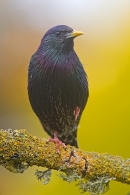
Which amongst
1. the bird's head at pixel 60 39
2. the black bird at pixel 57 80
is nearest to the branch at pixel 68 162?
Answer: the black bird at pixel 57 80

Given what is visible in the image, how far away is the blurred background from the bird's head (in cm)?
21

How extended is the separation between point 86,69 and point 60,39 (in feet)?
0.77

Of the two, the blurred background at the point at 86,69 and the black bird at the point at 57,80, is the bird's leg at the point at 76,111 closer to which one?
the black bird at the point at 57,80

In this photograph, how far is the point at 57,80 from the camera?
35.9 inches

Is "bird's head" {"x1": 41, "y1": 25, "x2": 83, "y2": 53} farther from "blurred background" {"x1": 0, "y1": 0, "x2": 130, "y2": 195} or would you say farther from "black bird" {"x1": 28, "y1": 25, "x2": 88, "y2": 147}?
"blurred background" {"x1": 0, "y1": 0, "x2": 130, "y2": 195}

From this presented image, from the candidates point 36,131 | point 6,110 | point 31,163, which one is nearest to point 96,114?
point 36,131

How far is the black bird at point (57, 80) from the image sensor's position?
3.00 feet

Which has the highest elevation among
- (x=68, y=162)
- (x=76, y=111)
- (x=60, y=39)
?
(x=60, y=39)

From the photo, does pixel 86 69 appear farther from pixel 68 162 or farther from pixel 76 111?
pixel 68 162

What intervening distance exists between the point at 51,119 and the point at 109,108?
319 mm

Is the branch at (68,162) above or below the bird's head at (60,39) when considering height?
below

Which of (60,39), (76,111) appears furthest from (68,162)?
(60,39)

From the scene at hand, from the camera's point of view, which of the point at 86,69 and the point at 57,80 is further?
the point at 86,69

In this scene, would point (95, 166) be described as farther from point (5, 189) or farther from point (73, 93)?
point (5, 189)
